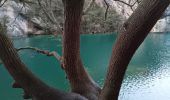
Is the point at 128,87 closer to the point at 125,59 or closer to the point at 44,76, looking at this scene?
the point at 44,76

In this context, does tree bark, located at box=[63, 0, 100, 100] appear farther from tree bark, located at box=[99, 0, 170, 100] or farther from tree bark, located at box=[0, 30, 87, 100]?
tree bark, located at box=[99, 0, 170, 100]

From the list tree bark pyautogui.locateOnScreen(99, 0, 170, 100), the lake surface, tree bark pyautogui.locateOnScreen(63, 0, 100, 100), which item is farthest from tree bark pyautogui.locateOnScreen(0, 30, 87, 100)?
the lake surface

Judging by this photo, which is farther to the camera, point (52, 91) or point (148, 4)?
point (52, 91)

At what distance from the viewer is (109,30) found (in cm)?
3844

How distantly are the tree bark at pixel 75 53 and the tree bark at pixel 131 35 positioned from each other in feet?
2.00

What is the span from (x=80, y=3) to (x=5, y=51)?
2.43ft

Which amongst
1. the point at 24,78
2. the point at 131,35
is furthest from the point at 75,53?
the point at 131,35

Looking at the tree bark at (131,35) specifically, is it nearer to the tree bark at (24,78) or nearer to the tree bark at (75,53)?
the tree bark at (75,53)

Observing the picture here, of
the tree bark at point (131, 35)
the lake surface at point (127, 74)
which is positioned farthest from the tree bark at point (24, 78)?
the lake surface at point (127, 74)

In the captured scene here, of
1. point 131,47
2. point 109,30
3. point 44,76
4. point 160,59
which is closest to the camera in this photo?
point 131,47

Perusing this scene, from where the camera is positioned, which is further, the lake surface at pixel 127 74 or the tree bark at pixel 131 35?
the lake surface at pixel 127 74

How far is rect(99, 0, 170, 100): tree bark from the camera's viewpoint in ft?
4.94

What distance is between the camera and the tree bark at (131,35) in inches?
59.3

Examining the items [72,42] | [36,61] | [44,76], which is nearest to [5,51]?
[72,42]
